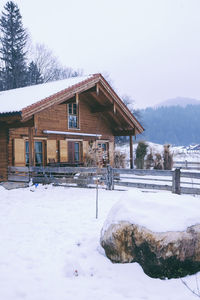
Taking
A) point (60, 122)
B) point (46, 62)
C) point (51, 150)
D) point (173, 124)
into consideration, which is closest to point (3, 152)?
point (51, 150)

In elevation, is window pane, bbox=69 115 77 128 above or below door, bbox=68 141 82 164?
above

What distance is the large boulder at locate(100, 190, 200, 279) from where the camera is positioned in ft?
12.5

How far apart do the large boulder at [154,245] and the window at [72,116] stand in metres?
11.8

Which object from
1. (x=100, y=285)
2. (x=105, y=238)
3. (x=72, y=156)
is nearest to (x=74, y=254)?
(x=105, y=238)

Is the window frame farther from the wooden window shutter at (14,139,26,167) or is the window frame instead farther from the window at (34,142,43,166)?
the wooden window shutter at (14,139,26,167)

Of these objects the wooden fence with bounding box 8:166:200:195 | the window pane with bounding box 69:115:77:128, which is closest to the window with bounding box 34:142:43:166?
the wooden fence with bounding box 8:166:200:195

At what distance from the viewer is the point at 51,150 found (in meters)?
14.4

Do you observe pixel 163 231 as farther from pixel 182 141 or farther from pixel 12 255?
pixel 182 141

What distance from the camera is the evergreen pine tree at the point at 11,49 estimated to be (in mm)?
32500

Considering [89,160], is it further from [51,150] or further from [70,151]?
[51,150]

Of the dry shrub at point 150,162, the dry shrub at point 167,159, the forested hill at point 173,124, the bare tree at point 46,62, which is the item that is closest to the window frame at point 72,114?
the dry shrub at point 150,162

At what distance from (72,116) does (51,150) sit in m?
2.62

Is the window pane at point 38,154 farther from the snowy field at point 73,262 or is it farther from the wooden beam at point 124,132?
the snowy field at point 73,262

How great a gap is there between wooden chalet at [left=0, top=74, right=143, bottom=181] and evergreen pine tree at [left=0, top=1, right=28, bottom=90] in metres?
18.3
